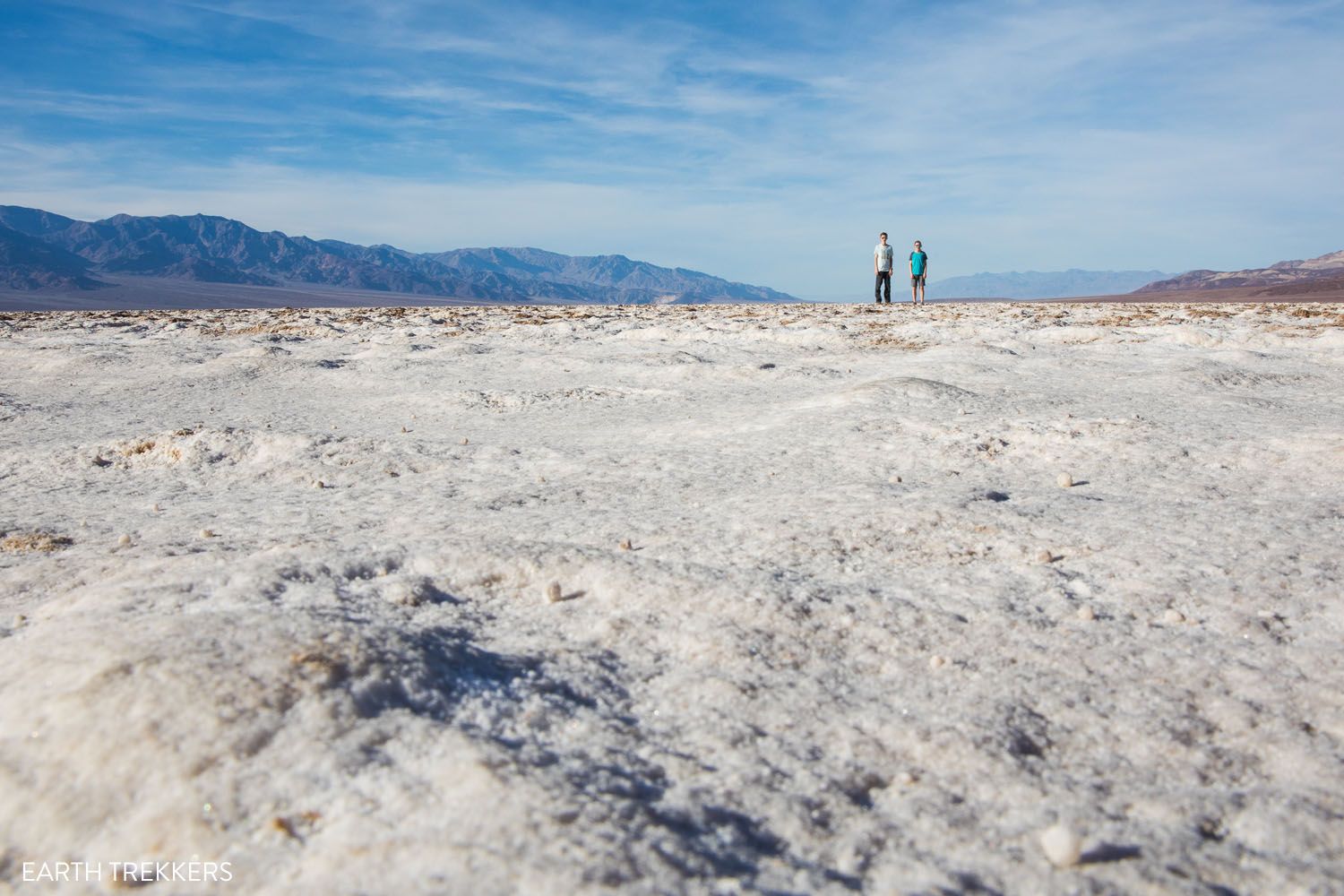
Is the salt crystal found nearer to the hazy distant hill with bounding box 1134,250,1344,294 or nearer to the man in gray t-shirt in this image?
the man in gray t-shirt

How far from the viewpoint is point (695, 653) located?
9.91 feet

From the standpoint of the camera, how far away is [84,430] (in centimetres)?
751

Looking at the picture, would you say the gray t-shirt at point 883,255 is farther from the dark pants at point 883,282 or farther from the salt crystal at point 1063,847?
the salt crystal at point 1063,847

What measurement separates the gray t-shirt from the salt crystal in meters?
19.1

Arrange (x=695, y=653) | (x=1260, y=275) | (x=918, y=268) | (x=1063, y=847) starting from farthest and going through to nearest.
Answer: (x=1260, y=275)
(x=918, y=268)
(x=695, y=653)
(x=1063, y=847)

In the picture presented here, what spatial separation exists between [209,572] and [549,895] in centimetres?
251

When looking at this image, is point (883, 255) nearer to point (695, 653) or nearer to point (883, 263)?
point (883, 263)

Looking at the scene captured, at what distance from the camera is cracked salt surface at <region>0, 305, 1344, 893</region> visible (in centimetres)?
196

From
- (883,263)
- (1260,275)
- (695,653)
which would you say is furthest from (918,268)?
(1260,275)

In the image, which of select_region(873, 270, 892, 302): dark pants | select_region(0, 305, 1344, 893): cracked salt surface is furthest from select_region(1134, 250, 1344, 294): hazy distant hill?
select_region(0, 305, 1344, 893): cracked salt surface

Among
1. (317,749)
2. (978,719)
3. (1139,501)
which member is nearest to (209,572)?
(317,749)

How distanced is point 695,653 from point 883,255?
60.1 feet

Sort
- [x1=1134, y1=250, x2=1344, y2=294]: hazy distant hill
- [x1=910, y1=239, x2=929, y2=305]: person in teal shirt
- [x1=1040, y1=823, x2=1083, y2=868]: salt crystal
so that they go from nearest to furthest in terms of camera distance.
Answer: [x1=1040, y1=823, x2=1083, y2=868]: salt crystal
[x1=910, y1=239, x2=929, y2=305]: person in teal shirt
[x1=1134, y1=250, x2=1344, y2=294]: hazy distant hill

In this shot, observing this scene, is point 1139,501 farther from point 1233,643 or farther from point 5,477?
point 5,477
